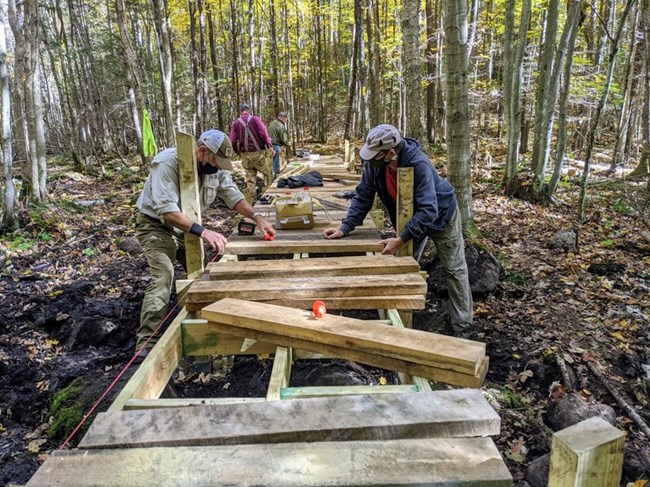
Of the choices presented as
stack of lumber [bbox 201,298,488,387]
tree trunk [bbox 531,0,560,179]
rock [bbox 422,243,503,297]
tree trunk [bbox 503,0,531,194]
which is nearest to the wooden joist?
stack of lumber [bbox 201,298,488,387]

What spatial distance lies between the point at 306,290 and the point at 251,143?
835cm

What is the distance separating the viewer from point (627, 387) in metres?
4.34

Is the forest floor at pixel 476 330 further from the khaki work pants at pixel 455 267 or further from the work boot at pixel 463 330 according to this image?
the khaki work pants at pixel 455 267

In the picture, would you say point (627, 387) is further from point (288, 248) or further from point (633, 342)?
point (288, 248)

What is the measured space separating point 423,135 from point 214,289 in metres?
6.63

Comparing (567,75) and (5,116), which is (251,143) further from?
(567,75)

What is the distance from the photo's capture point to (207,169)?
482cm

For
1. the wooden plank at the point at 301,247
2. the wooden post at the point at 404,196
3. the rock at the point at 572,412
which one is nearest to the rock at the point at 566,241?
the rock at the point at 572,412

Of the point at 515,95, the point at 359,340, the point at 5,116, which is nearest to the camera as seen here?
the point at 359,340

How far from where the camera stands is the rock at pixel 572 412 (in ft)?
12.4

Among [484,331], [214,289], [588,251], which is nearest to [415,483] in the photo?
[214,289]

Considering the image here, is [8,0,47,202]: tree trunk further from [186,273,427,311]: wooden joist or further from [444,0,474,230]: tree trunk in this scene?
[444,0,474,230]: tree trunk

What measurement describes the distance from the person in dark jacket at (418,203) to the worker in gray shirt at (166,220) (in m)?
1.27

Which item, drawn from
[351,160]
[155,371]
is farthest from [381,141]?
[351,160]
